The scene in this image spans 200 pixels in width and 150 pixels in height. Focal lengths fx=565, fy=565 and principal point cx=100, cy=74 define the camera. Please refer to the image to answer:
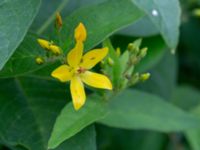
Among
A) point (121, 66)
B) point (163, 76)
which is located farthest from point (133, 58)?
point (163, 76)

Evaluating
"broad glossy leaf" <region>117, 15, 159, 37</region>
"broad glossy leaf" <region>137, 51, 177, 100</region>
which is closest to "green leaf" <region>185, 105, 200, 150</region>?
"broad glossy leaf" <region>137, 51, 177, 100</region>

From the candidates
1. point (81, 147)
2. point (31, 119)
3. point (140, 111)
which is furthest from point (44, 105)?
point (140, 111)

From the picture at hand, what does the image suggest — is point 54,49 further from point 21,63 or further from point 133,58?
point 133,58

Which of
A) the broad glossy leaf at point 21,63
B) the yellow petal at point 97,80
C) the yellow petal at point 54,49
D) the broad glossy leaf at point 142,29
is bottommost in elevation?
the broad glossy leaf at point 142,29

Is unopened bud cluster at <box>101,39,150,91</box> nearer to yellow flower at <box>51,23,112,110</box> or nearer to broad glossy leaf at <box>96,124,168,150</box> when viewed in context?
yellow flower at <box>51,23,112,110</box>

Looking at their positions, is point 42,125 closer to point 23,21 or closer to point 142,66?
point 23,21

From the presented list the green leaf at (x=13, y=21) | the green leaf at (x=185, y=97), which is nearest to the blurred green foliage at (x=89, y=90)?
the green leaf at (x=13, y=21)

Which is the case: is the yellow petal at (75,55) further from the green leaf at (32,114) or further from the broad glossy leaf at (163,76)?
the broad glossy leaf at (163,76)
